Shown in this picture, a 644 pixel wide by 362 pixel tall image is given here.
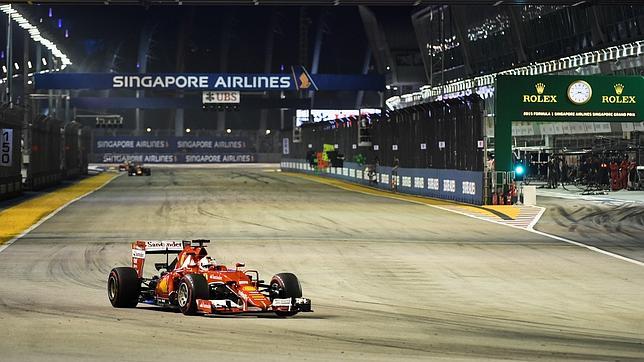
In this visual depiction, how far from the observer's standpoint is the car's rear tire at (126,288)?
566 inches

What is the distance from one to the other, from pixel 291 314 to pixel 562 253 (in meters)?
11.5

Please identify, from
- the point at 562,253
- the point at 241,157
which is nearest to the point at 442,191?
the point at 562,253

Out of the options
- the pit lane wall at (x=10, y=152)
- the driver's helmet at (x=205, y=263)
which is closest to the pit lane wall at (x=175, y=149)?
the pit lane wall at (x=10, y=152)

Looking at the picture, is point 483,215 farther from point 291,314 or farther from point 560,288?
point 291,314

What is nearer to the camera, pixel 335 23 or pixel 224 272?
pixel 224 272

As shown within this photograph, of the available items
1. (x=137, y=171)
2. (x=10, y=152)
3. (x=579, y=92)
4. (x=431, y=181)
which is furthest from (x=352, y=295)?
(x=137, y=171)

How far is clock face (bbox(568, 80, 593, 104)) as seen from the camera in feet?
133

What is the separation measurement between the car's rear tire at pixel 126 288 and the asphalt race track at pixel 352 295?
9.9 inches

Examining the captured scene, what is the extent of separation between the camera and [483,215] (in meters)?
36.2

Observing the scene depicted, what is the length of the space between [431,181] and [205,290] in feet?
119

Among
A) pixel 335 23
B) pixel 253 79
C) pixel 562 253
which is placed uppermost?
pixel 335 23

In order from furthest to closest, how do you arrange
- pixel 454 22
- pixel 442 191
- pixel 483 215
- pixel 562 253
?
pixel 454 22
pixel 442 191
pixel 483 215
pixel 562 253

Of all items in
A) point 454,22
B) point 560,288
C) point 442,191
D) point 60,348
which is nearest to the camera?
point 60,348

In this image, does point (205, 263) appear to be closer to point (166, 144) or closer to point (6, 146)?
point (6, 146)
